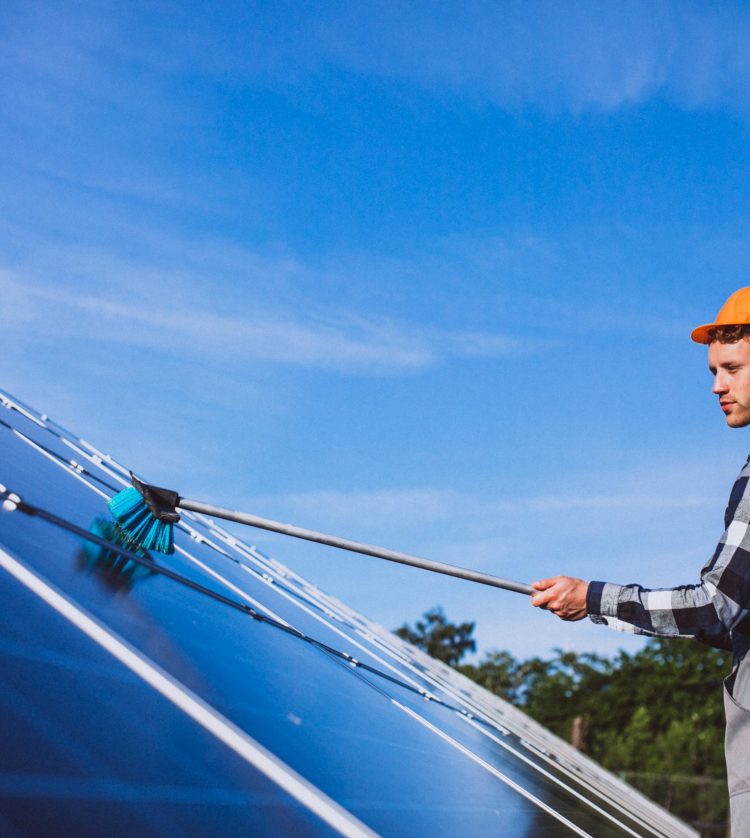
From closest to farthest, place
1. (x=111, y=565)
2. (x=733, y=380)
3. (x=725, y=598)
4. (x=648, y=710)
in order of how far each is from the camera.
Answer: (x=111, y=565) < (x=725, y=598) < (x=733, y=380) < (x=648, y=710)

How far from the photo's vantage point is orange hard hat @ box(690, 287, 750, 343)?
323 cm

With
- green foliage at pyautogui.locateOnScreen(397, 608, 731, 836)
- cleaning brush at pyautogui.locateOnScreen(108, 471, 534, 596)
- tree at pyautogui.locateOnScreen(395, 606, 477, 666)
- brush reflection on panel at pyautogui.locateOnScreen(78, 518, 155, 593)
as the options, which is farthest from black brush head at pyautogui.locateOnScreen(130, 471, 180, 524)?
tree at pyautogui.locateOnScreen(395, 606, 477, 666)

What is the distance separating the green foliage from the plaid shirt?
27.0 meters

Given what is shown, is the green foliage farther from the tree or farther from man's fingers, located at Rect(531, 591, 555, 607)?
man's fingers, located at Rect(531, 591, 555, 607)

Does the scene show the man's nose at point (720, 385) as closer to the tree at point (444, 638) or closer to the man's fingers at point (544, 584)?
the man's fingers at point (544, 584)

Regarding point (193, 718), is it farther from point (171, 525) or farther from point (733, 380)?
point (171, 525)

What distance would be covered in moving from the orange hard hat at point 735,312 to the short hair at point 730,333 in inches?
0.6

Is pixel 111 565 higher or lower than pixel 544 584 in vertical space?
lower

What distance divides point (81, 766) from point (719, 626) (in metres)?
2.17

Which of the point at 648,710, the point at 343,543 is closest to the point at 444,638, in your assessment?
the point at 648,710

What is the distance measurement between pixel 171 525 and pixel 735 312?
7.91ft

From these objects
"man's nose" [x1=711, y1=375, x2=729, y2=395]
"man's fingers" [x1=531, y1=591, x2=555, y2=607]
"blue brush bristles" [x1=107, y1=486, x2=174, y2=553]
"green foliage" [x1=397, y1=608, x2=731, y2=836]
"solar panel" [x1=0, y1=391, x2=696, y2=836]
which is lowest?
"solar panel" [x1=0, y1=391, x2=696, y2=836]

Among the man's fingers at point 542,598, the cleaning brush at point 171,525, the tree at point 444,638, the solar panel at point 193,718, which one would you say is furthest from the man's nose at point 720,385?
the tree at point 444,638

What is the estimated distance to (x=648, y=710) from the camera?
141 ft
